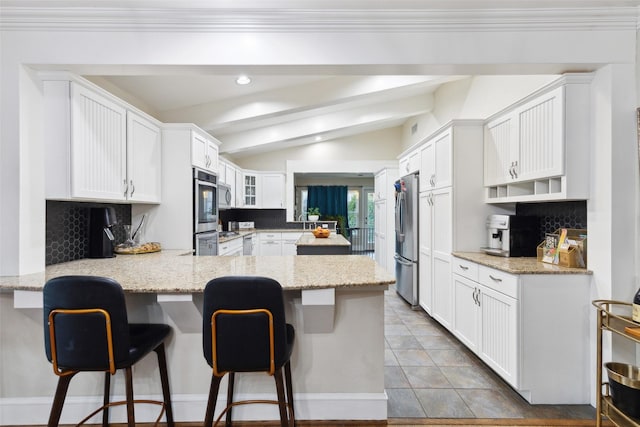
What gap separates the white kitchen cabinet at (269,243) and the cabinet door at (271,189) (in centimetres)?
73

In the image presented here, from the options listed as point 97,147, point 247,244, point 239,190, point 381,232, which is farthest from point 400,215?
point 97,147

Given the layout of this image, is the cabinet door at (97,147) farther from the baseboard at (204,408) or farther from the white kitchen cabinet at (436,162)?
the white kitchen cabinet at (436,162)

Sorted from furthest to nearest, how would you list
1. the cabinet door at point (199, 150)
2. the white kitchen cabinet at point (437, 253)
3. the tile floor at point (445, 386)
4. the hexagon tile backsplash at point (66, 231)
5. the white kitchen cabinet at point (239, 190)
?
the white kitchen cabinet at point (239, 190), the cabinet door at point (199, 150), the white kitchen cabinet at point (437, 253), the hexagon tile backsplash at point (66, 231), the tile floor at point (445, 386)

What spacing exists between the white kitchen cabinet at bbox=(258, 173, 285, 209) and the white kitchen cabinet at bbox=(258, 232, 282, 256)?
73 centimetres

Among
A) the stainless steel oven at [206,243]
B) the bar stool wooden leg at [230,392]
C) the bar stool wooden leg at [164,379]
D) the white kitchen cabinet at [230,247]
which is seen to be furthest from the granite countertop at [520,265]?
the white kitchen cabinet at [230,247]

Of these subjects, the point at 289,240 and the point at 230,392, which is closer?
the point at 230,392

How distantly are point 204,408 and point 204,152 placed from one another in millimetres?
2756

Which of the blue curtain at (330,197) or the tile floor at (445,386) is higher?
the blue curtain at (330,197)

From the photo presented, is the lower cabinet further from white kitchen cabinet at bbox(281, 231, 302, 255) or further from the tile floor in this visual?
white kitchen cabinet at bbox(281, 231, 302, 255)

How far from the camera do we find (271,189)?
705cm

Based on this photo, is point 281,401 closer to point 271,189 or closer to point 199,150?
point 199,150

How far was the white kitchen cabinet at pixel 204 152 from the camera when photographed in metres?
3.54

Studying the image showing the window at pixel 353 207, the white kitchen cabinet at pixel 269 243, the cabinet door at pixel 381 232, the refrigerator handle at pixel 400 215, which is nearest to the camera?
the refrigerator handle at pixel 400 215

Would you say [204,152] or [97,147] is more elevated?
[204,152]
